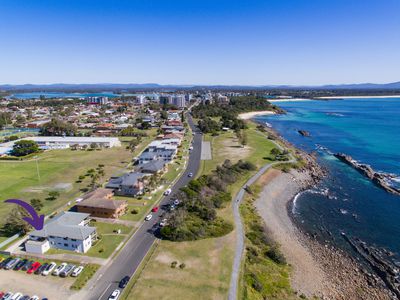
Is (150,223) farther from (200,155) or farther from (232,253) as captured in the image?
(200,155)

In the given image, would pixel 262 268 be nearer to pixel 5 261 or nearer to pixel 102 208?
pixel 102 208

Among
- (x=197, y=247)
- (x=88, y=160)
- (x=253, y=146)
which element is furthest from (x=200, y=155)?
(x=197, y=247)

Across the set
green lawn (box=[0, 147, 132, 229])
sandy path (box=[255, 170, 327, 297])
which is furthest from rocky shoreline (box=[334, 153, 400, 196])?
green lawn (box=[0, 147, 132, 229])

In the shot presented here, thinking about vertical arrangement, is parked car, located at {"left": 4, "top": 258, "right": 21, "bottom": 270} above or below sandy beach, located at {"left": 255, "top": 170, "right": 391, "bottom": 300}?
above

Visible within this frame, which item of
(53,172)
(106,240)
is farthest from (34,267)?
(53,172)

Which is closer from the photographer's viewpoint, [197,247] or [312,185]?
[197,247]

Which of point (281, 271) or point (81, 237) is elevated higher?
point (81, 237)

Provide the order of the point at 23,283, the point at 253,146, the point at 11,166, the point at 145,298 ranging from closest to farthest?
1. the point at 145,298
2. the point at 23,283
3. the point at 11,166
4. the point at 253,146

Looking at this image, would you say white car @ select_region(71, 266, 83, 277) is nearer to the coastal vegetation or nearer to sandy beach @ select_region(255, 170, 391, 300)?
the coastal vegetation
